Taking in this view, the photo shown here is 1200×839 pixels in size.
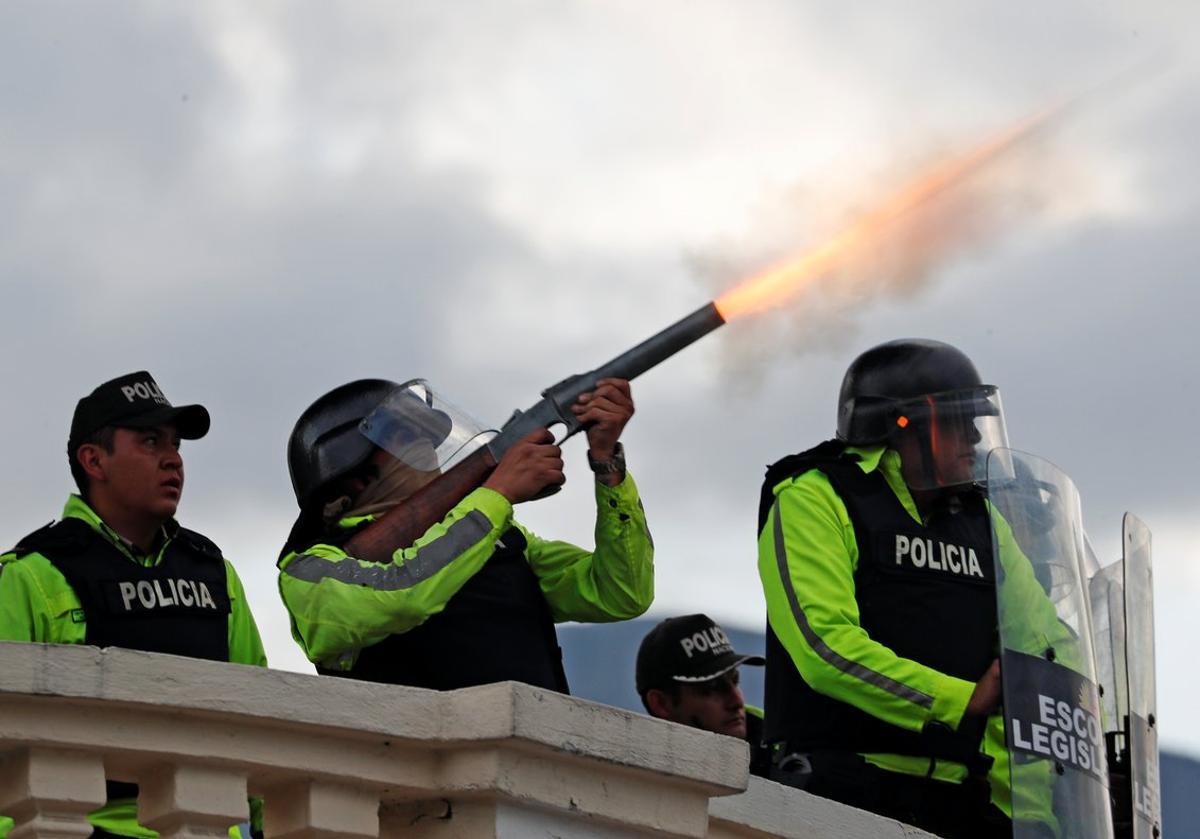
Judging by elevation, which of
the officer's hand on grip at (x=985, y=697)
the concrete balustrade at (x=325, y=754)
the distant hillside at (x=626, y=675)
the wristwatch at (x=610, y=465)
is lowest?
→ the concrete balustrade at (x=325, y=754)

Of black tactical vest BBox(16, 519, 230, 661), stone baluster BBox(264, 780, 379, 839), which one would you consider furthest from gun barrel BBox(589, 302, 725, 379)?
stone baluster BBox(264, 780, 379, 839)

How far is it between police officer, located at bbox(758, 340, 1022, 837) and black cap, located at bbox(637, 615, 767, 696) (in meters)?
1.90

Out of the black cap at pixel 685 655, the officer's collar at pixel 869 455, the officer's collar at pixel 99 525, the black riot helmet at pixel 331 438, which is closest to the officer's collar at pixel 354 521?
the black riot helmet at pixel 331 438

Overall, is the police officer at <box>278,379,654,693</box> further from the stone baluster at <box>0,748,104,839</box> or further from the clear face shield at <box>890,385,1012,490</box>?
the stone baluster at <box>0,748,104,839</box>

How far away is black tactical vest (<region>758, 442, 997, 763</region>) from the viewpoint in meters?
5.83

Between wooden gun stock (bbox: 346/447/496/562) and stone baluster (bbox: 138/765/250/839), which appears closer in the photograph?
stone baluster (bbox: 138/765/250/839)

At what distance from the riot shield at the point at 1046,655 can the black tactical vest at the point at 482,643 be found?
118 centimetres

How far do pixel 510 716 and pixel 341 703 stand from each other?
286 mm

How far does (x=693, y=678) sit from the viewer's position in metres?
8.09

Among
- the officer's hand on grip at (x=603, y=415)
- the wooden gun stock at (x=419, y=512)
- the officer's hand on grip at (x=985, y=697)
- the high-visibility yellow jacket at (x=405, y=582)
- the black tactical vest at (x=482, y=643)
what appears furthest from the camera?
the officer's hand on grip at (x=603, y=415)

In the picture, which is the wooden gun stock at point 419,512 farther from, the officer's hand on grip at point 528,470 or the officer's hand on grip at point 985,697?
the officer's hand on grip at point 985,697

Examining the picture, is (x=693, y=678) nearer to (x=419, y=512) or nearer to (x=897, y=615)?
(x=897, y=615)

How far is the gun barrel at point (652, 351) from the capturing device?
612 centimetres

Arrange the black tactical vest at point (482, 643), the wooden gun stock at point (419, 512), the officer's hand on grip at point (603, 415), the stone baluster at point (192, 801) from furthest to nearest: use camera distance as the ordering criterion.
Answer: the officer's hand on grip at point (603, 415) < the wooden gun stock at point (419, 512) < the black tactical vest at point (482, 643) < the stone baluster at point (192, 801)
